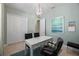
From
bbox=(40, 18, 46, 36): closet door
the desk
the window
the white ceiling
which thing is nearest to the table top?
the desk

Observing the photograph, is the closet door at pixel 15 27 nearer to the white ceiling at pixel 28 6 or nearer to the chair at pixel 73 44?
the white ceiling at pixel 28 6

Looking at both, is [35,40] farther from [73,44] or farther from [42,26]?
[73,44]

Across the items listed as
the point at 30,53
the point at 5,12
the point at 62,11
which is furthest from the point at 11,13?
the point at 62,11

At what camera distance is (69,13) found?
207cm

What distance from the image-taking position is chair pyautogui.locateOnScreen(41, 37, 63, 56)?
1933mm

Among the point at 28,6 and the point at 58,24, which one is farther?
the point at 58,24

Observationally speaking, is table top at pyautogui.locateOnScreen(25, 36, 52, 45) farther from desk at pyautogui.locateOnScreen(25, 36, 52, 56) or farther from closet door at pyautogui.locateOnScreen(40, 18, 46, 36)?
closet door at pyautogui.locateOnScreen(40, 18, 46, 36)

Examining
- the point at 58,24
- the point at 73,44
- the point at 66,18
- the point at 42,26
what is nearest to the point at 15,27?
→ the point at 42,26

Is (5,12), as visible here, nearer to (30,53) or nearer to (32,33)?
(32,33)

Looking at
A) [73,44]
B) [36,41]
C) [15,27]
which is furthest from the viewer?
[36,41]

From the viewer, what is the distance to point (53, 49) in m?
2.13

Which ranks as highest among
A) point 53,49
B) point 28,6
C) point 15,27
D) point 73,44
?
point 28,6

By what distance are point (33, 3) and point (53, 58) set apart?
1254mm

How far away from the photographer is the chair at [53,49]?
1.93 metres
